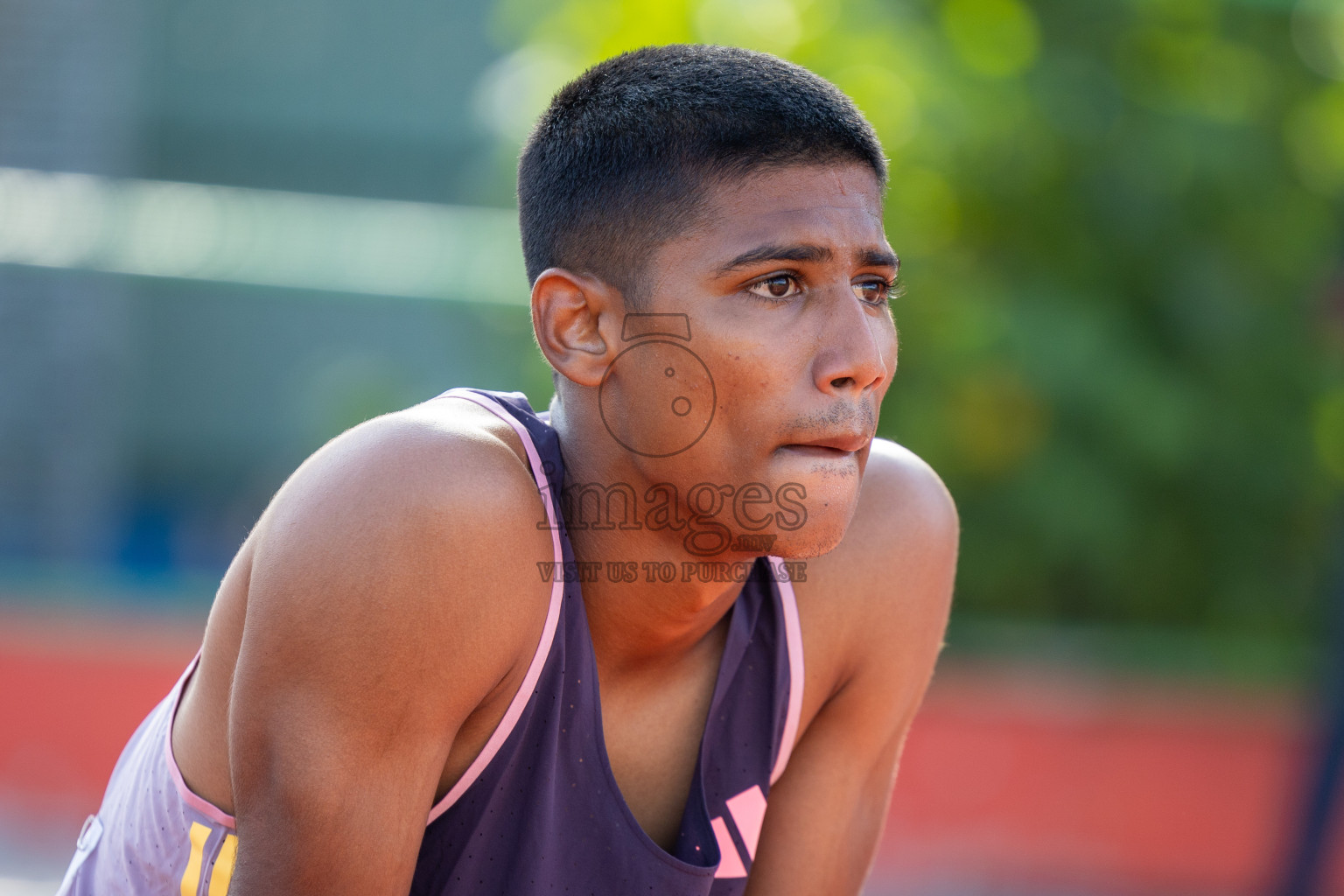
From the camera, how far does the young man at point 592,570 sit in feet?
5.56

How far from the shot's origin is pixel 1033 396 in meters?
6.44

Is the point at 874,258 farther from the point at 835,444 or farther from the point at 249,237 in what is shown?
the point at 249,237

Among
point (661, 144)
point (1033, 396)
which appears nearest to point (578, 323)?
point (661, 144)

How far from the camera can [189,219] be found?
347 inches

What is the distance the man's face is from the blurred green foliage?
167 inches

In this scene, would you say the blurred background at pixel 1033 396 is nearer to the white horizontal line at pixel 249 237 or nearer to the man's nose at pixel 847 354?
the white horizontal line at pixel 249 237

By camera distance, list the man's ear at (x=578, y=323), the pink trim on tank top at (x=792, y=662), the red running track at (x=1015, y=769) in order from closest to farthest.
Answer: the man's ear at (x=578, y=323), the pink trim on tank top at (x=792, y=662), the red running track at (x=1015, y=769)

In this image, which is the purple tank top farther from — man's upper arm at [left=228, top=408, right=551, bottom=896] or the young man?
man's upper arm at [left=228, top=408, right=551, bottom=896]

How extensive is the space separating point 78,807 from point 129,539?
171 inches

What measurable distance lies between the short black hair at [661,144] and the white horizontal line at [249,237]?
18.9 feet

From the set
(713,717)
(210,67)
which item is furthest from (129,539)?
(713,717)

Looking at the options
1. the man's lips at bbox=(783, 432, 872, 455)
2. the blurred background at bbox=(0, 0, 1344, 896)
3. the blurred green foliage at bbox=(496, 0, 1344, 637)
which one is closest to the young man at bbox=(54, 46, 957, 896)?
the man's lips at bbox=(783, 432, 872, 455)

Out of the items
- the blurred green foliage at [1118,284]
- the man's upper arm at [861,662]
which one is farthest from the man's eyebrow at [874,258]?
the blurred green foliage at [1118,284]

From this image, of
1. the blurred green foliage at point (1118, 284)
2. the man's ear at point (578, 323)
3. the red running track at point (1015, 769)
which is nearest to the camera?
the man's ear at point (578, 323)
